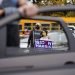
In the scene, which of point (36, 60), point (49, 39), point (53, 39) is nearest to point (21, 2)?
point (36, 60)

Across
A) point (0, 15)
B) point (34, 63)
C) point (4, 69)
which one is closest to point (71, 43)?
point (34, 63)

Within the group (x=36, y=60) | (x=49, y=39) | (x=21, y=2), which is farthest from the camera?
(x=49, y=39)


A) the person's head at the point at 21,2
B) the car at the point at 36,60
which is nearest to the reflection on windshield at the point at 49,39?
the car at the point at 36,60

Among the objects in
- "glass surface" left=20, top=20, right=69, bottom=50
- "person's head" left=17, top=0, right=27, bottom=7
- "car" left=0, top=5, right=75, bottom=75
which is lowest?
"car" left=0, top=5, right=75, bottom=75

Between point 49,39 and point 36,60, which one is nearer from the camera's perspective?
point 36,60

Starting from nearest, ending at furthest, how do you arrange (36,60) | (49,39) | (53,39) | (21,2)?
1. (21,2)
2. (36,60)
3. (53,39)
4. (49,39)

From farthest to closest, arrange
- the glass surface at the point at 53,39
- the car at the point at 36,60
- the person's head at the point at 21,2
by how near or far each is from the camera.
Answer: the glass surface at the point at 53,39 < the car at the point at 36,60 < the person's head at the point at 21,2

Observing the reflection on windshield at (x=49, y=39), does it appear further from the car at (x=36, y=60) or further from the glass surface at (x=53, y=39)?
the car at (x=36, y=60)

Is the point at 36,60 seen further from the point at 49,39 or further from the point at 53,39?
the point at 49,39

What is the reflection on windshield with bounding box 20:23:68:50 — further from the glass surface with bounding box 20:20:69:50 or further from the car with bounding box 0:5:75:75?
the car with bounding box 0:5:75:75

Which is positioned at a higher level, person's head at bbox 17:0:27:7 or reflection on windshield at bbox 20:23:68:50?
person's head at bbox 17:0:27:7

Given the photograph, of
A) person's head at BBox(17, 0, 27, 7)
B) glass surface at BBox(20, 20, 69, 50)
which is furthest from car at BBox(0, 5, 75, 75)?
person's head at BBox(17, 0, 27, 7)

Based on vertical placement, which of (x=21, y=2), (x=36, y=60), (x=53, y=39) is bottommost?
(x=36, y=60)

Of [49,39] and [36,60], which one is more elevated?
[49,39]
